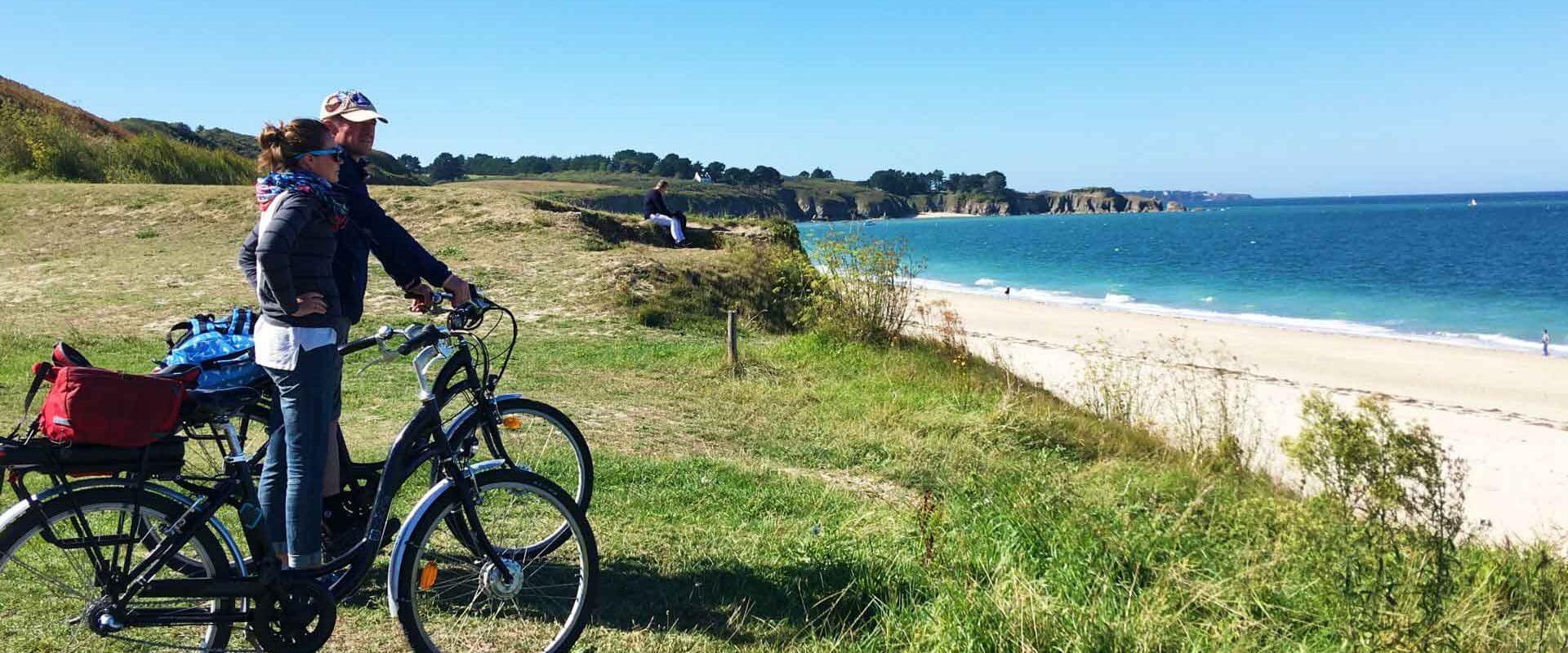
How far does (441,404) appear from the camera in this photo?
398 centimetres

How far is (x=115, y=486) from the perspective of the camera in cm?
329

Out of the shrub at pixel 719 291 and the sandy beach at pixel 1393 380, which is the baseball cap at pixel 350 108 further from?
the shrub at pixel 719 291

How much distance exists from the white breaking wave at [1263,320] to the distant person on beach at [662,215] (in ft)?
27.0

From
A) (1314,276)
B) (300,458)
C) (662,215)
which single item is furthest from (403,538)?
(1314,276)

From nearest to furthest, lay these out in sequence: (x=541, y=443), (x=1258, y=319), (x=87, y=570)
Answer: (x=87, y=570)
(x=541, y=443)
(x=1258, y=319)

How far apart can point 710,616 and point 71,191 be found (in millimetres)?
22329

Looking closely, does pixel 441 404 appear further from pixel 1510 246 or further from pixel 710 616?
pixel 1510 246

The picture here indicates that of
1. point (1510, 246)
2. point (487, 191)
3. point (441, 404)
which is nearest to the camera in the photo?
point (441, 404)

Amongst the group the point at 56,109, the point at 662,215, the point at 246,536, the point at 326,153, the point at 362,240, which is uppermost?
the point at 56,109

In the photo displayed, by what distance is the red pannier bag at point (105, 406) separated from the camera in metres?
3.08

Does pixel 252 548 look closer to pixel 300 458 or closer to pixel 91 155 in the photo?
pixel 300 458

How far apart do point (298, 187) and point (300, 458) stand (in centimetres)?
A: 95

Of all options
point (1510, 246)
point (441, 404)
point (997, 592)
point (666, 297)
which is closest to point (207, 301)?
point (666, 297)

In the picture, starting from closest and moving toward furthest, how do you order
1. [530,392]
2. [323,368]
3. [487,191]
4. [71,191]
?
[323,368], [530,392], [71,191], [487,191]
